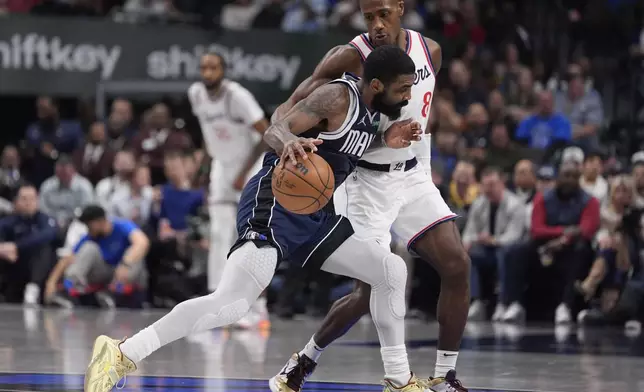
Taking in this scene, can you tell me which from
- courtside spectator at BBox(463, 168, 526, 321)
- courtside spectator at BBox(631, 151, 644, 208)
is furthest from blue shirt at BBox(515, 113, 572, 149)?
courtside spectator at BBox(631, 151, 644, 208)

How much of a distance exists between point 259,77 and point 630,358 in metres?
9.03

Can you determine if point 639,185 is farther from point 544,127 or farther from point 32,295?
point 32,295

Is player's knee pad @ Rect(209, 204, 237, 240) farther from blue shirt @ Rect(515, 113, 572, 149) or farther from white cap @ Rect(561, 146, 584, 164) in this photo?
blue shirt @ Rect(515, 113, 572, 149)

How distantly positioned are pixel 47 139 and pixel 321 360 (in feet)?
30.1

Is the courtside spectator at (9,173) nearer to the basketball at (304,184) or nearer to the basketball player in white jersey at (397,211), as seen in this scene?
the basketball player in white jersey at (397,211)

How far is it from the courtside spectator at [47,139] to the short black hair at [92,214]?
335cm

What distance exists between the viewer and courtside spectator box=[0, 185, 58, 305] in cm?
1420

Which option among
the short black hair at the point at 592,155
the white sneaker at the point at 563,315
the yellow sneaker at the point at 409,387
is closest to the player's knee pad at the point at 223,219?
the white sneaker at the point at 563,315

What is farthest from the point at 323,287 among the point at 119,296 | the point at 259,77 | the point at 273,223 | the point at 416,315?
the point at 273,223

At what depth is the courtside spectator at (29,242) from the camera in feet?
46.6

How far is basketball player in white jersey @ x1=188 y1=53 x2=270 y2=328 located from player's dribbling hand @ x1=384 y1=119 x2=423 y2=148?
173 inches

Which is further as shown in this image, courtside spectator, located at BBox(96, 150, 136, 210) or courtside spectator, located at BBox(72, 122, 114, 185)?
courtside spectator, located at BBox(72, 122, 114, 185)

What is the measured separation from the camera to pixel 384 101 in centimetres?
616

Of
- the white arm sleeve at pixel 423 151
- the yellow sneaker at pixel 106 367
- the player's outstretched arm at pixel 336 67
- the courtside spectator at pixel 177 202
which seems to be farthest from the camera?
the courtside spectator at pixel 177 202
